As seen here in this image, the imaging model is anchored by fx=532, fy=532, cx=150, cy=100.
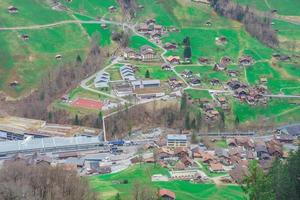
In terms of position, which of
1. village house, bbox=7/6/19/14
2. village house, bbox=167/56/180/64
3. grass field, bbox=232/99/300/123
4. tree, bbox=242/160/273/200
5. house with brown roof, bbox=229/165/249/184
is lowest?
grass field, bbox=232/99/300/123

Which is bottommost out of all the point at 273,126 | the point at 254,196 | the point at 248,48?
the point at 273,126

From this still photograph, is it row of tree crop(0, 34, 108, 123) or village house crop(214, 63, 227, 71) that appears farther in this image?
village house crop(214, 63, 227, 71)

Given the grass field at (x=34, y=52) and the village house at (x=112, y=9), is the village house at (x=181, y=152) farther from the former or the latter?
the village house at (x=112, y=9)

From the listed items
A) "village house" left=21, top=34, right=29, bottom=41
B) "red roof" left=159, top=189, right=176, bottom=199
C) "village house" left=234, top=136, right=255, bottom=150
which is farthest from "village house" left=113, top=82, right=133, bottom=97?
"red roof" left=159, top=189, right=176, bottom=199

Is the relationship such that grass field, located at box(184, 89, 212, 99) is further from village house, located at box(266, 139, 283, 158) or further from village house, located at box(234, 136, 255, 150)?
village house, located at box(266, 139, 283, 158)

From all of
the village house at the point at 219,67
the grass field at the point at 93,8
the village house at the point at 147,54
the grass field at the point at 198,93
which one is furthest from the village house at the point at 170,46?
the grass field at the point at 198,93

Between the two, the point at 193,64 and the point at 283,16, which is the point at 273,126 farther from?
the point at 283,16

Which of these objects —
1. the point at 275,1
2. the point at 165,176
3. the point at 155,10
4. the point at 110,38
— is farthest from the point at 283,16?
the point at 165,176

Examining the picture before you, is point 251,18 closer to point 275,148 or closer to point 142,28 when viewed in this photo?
point 142,28
